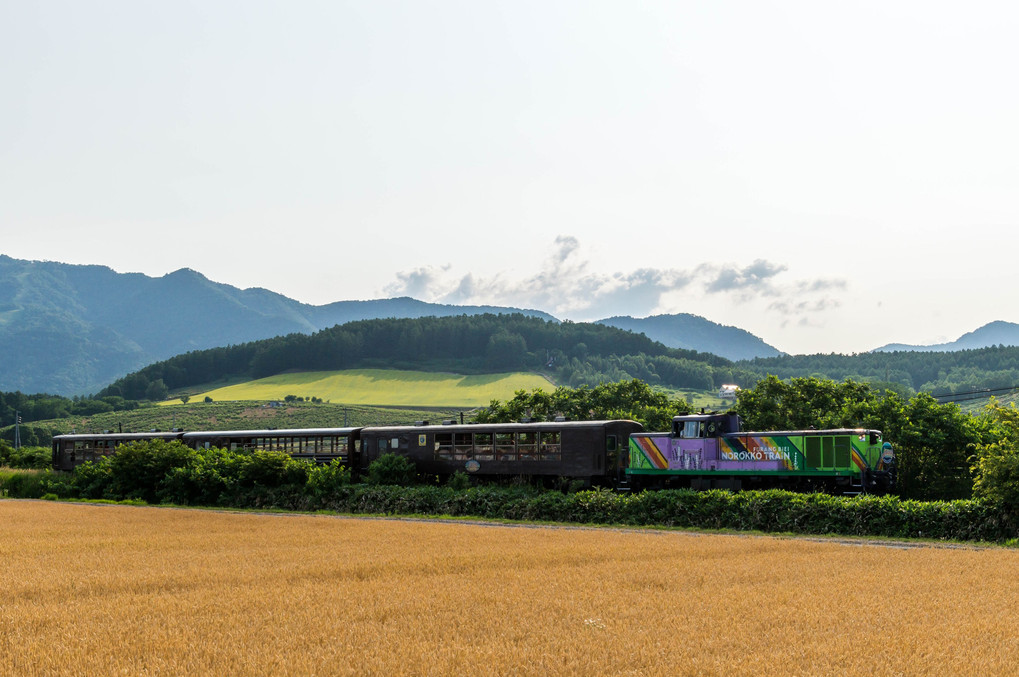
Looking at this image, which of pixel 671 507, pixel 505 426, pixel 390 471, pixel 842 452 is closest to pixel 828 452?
pixel 842 452

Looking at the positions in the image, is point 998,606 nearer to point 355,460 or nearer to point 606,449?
point 606,449

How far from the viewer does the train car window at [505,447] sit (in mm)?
45156

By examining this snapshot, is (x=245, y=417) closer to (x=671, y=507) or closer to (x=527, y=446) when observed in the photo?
(x=527, y=446)

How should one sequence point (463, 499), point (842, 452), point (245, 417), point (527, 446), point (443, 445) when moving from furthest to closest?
1. point (245, 417)
2. point (443, 445)
3. point (527, 446)
4. point (463, 499)
5. point (842, 452)

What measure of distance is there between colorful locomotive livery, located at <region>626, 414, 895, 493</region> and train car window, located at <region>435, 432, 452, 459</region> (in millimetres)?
9655

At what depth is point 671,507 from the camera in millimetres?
34031

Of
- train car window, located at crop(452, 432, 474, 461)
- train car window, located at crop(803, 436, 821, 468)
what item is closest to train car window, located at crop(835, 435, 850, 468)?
train car window, located at crop(803, 436, 821, 468)

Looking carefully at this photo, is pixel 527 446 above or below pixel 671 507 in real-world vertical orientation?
above

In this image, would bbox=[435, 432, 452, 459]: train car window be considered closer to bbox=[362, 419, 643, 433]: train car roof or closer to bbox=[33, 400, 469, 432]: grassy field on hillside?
bbox=[362, 419, 643, 433]: train car roof

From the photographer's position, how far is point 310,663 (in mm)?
11922

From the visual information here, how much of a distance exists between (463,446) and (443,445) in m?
1.36

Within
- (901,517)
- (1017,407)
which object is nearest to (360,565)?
(901,517)

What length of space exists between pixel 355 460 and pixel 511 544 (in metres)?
26.8

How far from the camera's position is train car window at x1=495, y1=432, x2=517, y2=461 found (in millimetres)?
45156
